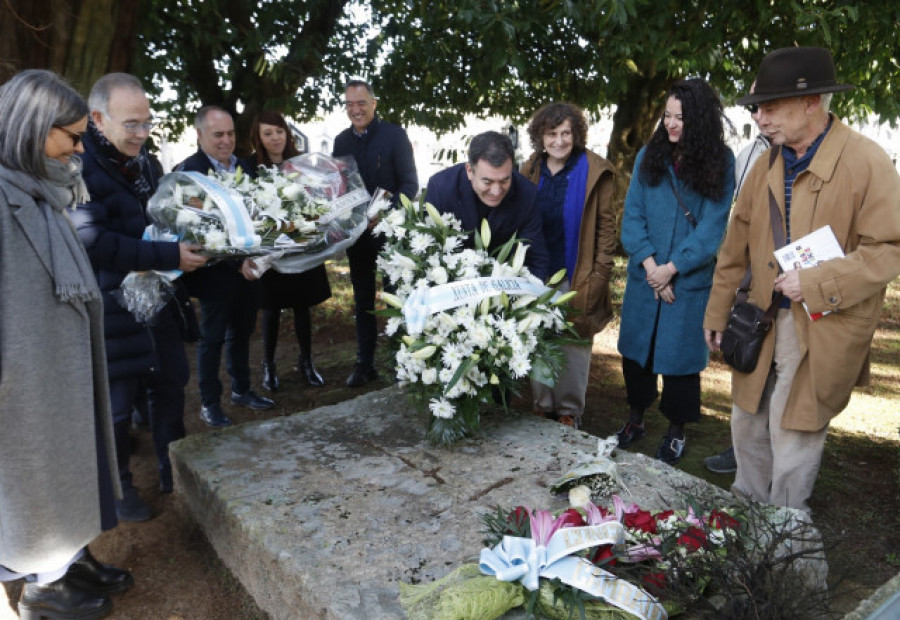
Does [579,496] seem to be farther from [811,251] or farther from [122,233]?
[122,233]

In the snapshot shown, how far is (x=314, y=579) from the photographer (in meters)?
2.24

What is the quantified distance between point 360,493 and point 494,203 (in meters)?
1.55

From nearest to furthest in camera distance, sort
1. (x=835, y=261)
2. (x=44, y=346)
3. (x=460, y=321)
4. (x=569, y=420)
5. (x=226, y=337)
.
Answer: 1. (x=44, y=346)
2. (x=835, y=261)
3. (x=460, y=321)
4. (x=569, y=420)
5. (x=226, y=337)

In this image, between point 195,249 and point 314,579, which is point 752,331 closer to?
point 314,579

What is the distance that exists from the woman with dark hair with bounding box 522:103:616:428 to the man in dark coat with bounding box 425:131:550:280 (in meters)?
0.31

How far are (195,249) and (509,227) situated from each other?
1.54 m

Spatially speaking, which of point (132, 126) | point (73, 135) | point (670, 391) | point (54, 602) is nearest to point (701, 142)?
point (670, 391)

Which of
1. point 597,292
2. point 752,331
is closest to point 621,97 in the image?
point 597,292

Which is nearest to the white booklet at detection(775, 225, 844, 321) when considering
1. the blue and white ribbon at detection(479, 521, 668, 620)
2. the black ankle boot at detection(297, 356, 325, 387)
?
the blue and white ribbon at detection(479, 521, 668, 620)

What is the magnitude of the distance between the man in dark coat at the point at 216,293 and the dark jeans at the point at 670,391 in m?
2.22

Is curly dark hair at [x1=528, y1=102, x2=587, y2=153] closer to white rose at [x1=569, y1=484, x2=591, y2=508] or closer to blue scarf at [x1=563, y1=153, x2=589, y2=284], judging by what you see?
blue scarf at [x1=563, y1=153, x2=589, y2=284]

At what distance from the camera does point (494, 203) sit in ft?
11.2

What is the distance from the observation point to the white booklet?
8.80ft

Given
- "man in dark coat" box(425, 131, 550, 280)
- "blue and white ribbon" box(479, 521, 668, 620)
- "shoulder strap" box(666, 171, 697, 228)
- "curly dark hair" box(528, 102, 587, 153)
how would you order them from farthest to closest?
1. "curly dark hair" box(528, 102, 587, 153)
2. "shoulder strap" box(666, 171, 697, 228)
3. "man in dark coat" box(425, 131, 550, 280)
4. "blue and white ribbon" box(479, 521, 668, 620)
